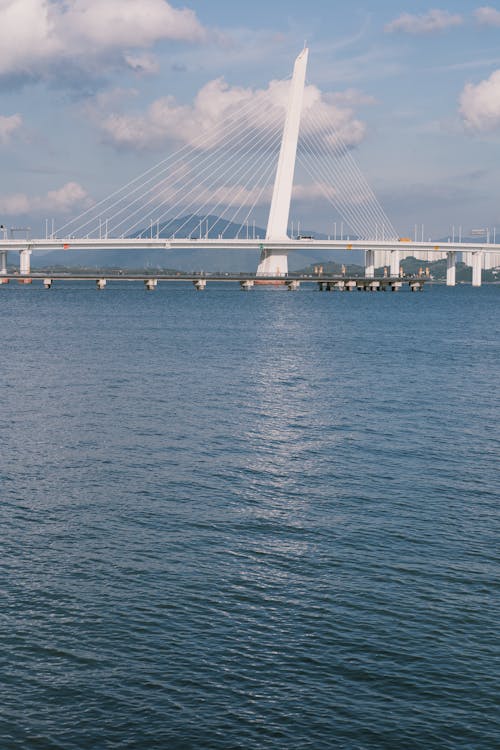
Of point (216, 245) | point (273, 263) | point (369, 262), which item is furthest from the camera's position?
point (369, 262)

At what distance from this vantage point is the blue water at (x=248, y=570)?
36.8 feet

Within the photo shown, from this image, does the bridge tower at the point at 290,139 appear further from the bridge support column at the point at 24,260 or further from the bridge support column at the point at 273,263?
the bridge support column at the point at 24,260

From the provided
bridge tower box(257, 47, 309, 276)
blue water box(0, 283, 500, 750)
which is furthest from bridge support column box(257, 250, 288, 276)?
blue water box(0, 283, 500, 750)

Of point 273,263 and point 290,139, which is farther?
point 273,263

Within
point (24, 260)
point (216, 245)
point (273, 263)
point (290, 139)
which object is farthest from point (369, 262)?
point (24, 260)

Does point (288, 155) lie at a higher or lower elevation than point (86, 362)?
higher

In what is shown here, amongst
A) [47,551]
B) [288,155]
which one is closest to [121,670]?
[47,551]

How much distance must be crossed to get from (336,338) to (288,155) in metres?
77.0

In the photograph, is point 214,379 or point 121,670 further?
point 214,379

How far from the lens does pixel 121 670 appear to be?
40.1ft

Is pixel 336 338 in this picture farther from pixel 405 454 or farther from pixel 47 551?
pixel 47 551

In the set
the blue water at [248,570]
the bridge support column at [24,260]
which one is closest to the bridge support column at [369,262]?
the bridge support column at [24,260]

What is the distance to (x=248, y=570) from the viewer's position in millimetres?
16016

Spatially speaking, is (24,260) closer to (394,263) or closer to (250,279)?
(250,279)
